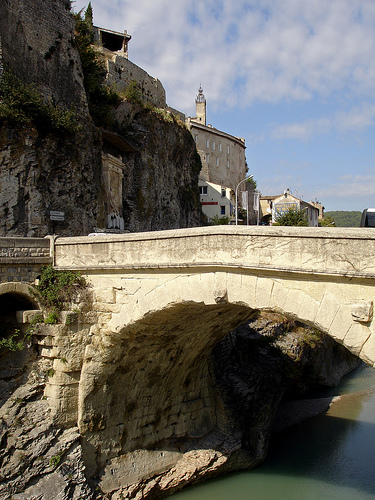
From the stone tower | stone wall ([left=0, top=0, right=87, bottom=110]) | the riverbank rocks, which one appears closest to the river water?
the riverbank rocks

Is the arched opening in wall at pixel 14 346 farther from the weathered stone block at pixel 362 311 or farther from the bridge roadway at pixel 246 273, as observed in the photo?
the weathered stone block at pixel 362 311

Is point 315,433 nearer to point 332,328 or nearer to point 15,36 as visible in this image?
point 332,328

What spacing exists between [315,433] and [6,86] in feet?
49.3

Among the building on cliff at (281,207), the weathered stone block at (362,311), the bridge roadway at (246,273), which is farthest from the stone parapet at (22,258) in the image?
the building on cliff at (281,207)

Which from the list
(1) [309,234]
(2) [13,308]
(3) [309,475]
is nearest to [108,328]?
(2) [13,308]

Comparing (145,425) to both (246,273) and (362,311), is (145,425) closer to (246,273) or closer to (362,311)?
(246,273)

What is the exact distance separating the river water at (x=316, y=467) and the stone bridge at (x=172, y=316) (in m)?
0.93

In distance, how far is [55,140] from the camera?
16.4 metres

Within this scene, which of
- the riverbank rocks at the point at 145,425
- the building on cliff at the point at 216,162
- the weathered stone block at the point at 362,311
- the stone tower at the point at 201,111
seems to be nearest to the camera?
the weathered stone block at the point at 362,311

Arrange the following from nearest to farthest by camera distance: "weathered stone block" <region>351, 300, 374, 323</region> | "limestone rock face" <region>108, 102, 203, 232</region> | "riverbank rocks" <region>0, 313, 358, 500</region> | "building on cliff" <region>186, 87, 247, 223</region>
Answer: "weathered stone block" <region>351, 300, 374, 323</region> < "riverbank rocks" <region>0, 313, 358, 500</region> < "limestone rock face" <region>108, 102, 203, 232</region> < "building on cliff" <region>186, 87, 247, 223</region>

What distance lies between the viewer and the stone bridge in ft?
20.3

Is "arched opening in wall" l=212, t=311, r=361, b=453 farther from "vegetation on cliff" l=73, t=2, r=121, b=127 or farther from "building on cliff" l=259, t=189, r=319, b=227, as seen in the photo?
"building on cliff" l=259, t=189, r=319, b=227

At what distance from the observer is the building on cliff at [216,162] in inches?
1750

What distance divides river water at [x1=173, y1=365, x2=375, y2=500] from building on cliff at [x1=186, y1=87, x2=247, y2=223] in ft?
93.2
